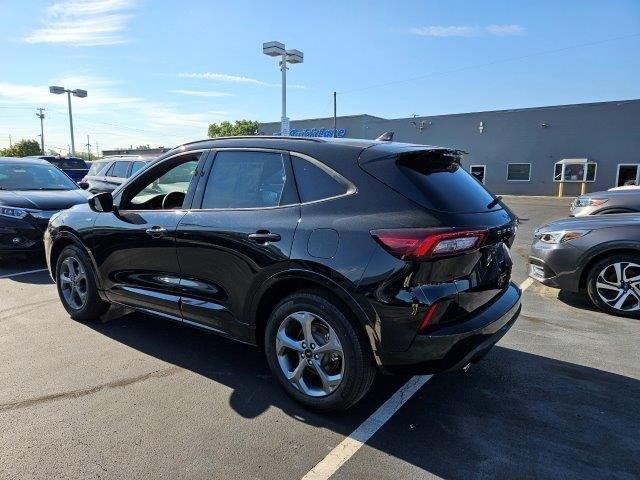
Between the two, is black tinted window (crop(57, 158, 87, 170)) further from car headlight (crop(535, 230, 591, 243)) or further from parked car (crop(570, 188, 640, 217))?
car headlight (crop(535, 230, 591, 243))

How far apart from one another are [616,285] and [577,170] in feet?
85.6

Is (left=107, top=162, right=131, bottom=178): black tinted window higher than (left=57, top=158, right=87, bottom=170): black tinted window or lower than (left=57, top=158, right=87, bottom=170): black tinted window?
lower

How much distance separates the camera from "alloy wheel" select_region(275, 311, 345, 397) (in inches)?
115

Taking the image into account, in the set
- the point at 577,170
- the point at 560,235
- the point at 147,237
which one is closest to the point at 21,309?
the point at 147,237

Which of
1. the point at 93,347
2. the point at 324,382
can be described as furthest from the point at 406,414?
the point at 93,347

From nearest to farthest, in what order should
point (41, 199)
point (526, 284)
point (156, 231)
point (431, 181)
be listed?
point (431, 181), point (156, 231), point (526, 284), point (41, 199)

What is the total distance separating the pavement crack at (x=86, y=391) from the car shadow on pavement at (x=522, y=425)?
69.9 inches

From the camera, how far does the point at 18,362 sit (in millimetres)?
3822

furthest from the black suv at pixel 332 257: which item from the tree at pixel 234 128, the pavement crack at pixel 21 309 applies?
the tree at pixel 234 128

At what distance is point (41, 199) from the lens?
741 cm

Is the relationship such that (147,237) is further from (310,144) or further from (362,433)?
(362,433)

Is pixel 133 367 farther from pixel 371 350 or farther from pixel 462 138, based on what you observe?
pixel 462 138

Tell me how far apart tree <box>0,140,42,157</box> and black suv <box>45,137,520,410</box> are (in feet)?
246

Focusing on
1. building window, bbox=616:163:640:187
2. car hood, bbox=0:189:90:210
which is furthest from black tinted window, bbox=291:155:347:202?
building window, bbox=616:163:640:187
